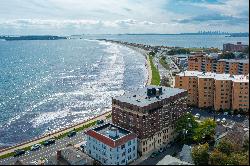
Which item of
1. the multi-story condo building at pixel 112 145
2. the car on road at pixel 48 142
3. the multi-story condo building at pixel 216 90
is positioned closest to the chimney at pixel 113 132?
the multi-story condo building at pixel 112 145

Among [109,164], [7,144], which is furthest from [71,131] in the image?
[109,164]

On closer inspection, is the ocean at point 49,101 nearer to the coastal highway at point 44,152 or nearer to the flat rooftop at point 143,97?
the coastal highway at point 44,152

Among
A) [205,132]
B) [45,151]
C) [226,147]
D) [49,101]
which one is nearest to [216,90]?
[205,132]

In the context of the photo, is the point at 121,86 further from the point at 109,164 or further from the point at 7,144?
the point at 109,164

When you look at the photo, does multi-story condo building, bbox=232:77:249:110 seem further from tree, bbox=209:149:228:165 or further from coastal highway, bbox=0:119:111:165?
coastal highway, bbox=0:119:111:165

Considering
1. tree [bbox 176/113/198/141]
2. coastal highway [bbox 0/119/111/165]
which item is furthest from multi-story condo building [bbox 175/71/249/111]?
coastal highway [bbox 0/119/111/165]

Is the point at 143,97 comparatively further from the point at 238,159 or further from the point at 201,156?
the point at 238,159
